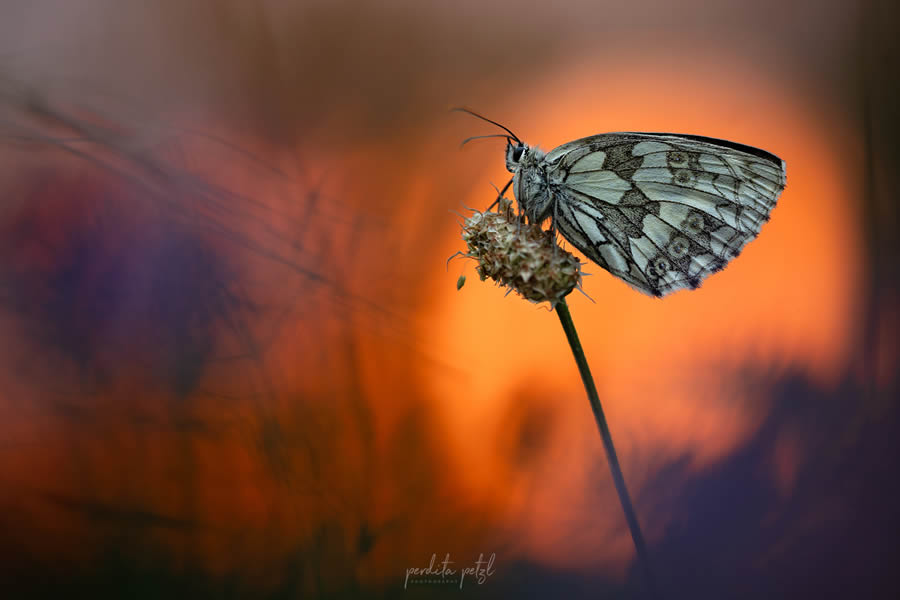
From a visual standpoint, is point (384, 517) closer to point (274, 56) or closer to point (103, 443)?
point (103, 443)

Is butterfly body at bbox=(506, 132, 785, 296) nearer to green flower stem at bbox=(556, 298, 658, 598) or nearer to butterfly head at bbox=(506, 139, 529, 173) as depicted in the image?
butterfly head at bbox=(506, 139, 529, 173)

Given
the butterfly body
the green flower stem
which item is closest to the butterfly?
the butterfly body

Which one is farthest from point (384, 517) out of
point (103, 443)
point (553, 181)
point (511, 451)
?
point (553, 181)

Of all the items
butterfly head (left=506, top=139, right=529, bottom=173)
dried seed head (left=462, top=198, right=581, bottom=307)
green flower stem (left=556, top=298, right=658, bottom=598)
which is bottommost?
green flower stem (left=556, top=298, right=658, bottom=598)

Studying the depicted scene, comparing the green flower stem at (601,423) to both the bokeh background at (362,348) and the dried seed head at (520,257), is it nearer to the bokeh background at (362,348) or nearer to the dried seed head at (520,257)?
the dried seed head at (520,257)

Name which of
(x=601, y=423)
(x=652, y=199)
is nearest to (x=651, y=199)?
(x=652, y=199)
